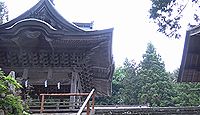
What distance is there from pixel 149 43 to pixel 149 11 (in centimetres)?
2887

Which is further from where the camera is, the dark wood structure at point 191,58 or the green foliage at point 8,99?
the dark wood structure at point 191,58

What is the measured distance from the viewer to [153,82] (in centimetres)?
3359

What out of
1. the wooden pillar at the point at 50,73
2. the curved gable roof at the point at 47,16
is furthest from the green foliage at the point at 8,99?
the curved gable roof at the point at 47,16

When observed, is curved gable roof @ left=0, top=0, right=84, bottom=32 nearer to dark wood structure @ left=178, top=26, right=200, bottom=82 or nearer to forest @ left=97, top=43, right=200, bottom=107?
dark wood structure @ left=178, top=26, right=200, bottom=82

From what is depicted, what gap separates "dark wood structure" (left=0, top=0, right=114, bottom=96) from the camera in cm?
1009

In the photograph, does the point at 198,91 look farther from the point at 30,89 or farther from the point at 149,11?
the point at 30,89

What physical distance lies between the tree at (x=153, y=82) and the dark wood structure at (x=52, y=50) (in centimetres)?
2093

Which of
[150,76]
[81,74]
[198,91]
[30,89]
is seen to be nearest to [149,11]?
[81,74]

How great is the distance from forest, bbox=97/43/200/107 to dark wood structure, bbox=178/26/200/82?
18.4 meters

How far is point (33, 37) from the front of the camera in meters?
9.87

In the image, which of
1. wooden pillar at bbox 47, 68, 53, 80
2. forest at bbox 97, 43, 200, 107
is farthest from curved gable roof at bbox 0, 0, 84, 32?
forest at bbox 97, 43, 200, 107

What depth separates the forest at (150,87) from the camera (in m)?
30.1

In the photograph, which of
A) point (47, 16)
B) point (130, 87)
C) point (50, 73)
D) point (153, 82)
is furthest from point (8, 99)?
point (130, 87)

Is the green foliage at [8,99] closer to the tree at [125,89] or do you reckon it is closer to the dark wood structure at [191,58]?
the dark wood structure at [191,58]
